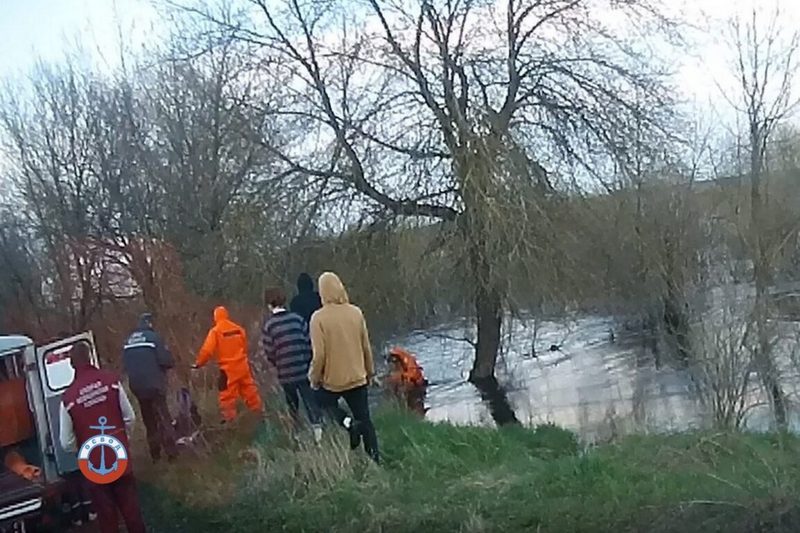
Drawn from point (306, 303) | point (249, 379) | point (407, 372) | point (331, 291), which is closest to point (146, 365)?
point (249, 379)

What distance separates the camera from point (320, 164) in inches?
885

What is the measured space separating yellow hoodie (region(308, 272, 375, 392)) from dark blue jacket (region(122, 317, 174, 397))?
3.29m

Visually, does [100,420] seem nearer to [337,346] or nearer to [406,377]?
[337,346]

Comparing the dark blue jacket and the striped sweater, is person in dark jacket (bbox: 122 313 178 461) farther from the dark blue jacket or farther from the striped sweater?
the striped sweater

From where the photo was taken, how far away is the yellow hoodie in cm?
953

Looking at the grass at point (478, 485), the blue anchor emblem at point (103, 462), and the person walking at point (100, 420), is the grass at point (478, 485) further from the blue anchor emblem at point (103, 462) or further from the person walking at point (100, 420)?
the blue anchor emblem at point (103, 462)

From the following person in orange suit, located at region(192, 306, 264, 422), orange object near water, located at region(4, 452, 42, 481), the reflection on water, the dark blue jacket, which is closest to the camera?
orange object near water, located at region(4, 452, 42, 481)

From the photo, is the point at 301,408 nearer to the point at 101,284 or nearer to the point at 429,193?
the point at 429,193

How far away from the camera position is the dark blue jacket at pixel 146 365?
12.3m

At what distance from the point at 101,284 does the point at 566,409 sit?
10.4 m

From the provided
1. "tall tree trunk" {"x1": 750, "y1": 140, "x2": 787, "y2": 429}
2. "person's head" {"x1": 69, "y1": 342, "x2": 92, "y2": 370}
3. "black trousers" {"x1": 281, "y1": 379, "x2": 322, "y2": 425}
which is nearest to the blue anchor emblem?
"person's head" {"x1": 69, "y1": 342, "x2": 92, "y2": 370}

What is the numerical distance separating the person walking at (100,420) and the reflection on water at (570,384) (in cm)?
562

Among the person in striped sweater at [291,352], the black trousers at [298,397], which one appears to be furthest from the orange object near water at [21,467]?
the person in striped sweater at [291,352]

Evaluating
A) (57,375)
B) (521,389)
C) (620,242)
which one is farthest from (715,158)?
(57,375)
